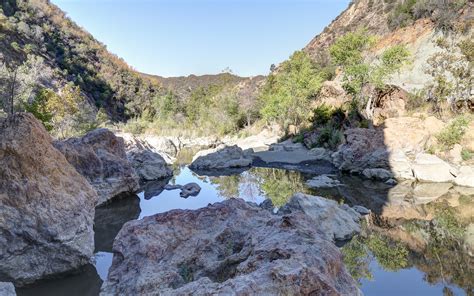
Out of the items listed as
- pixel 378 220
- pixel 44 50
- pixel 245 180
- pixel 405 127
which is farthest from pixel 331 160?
pixel 44 50

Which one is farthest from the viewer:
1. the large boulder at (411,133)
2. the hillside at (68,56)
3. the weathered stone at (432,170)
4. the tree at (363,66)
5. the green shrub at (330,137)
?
the hillside at (68,56)

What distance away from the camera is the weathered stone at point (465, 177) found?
45.8 feet

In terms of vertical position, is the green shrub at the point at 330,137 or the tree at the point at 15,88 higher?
the tree at the point at 15,88

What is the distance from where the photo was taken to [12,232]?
5730mm

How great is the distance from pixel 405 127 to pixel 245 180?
900cm

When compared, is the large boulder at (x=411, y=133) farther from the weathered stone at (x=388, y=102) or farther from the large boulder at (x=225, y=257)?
the large boulder at (x=225, y=257)

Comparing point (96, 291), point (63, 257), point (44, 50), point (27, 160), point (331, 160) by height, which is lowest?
point (331, 160)

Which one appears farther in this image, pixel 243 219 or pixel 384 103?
pixel 384 103

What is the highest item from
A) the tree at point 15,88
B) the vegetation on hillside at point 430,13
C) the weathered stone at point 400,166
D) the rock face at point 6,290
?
the vegetation on hillside at point 430,13

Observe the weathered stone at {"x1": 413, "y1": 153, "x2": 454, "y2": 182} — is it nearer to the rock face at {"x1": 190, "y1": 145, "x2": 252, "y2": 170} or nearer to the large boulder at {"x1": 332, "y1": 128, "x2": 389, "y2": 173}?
the large boulder at {"x1": 332, "y1": 128, "x2": 389, "y2": 173}

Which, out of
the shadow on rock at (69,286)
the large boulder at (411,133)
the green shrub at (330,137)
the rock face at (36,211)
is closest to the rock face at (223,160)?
the green shrub at (330,137)

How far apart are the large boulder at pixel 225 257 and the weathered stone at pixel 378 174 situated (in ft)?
40.1

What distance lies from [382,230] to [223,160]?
44.1 feet

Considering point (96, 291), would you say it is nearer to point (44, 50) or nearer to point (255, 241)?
point (255, 241)
